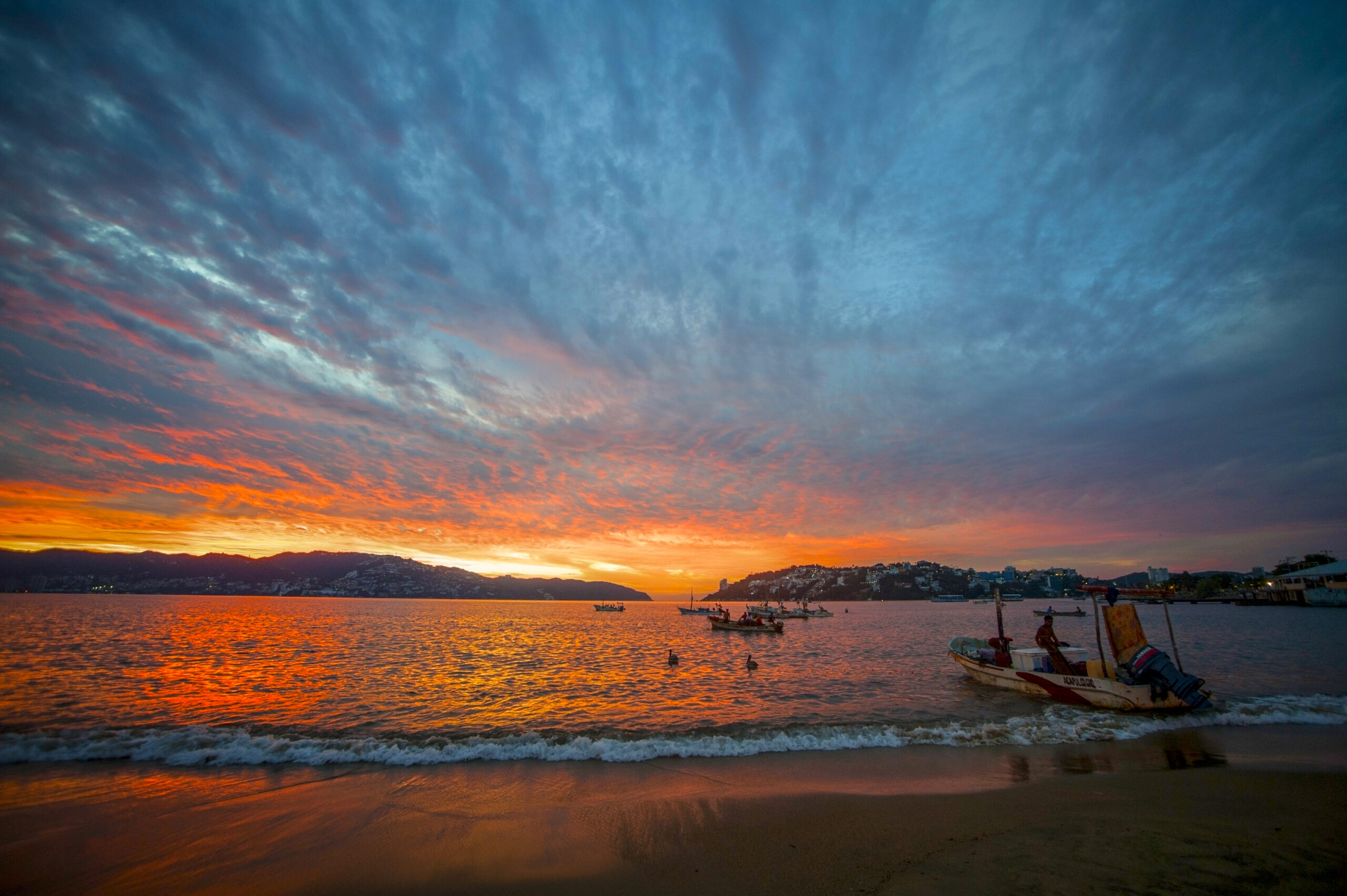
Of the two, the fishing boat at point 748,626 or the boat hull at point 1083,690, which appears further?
the fishing boat at point 748,626

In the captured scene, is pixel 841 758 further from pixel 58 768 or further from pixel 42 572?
pixel 42 572

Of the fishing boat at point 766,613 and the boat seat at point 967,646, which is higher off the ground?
the boat seat at point 967,646

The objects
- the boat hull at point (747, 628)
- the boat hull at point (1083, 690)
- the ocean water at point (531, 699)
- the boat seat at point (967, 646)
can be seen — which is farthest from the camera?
the boat hull at point (747, 628)

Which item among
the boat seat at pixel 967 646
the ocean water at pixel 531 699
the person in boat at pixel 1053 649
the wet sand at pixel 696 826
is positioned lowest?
the ocean water at pixel 531 699

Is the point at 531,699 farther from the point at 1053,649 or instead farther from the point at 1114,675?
the point at 1114,675

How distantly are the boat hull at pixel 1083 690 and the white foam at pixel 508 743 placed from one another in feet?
3.13

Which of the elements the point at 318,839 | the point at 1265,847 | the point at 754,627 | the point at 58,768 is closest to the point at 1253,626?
the point at 754,627

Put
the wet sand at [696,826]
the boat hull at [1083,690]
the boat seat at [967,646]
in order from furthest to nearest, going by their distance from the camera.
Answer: the boat seat at [967,646]
the boat hull at [1083,690]
the wet sand at [696,826]

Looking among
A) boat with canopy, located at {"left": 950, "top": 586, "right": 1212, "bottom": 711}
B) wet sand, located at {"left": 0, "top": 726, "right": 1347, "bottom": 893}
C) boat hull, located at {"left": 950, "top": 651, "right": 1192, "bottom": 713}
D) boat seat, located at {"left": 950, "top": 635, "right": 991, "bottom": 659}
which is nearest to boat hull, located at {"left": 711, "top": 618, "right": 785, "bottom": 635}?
boat seat, located at {"left": 950, "top": 635, "right": 991, "bottom": 659}

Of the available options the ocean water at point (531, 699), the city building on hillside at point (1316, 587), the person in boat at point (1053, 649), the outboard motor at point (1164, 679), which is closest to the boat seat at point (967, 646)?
→ the ocean water at point (531, 699)

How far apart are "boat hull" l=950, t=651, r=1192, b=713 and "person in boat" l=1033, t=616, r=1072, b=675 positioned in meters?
0.35

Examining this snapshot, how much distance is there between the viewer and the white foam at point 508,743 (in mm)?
12930

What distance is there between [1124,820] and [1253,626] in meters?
79.6

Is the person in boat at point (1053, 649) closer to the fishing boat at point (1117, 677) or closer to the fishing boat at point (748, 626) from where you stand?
the fishing boat at point (1117, 677)
